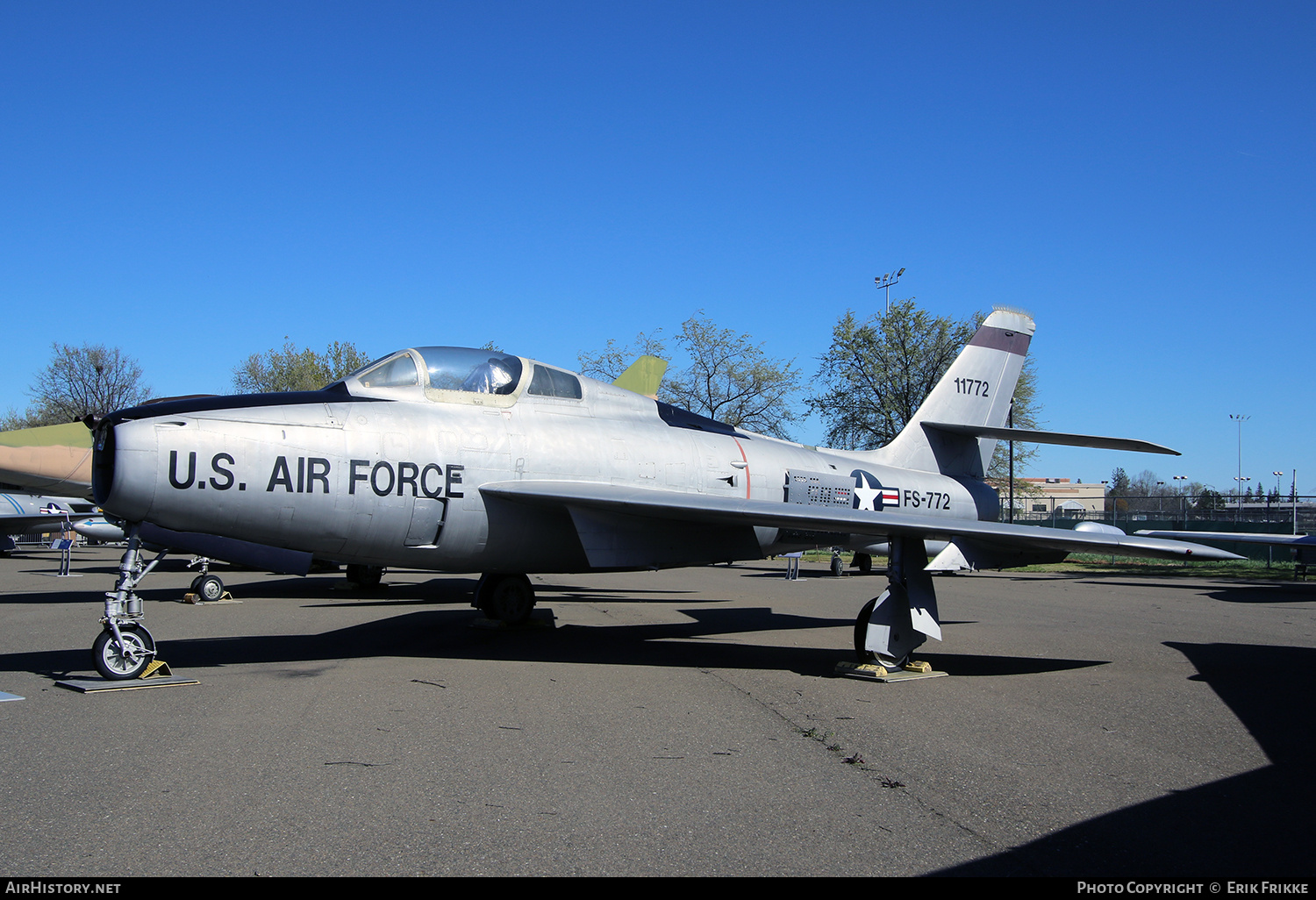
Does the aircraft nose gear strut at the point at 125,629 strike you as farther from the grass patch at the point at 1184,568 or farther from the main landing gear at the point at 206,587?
the grass patch at the point at 1184,568

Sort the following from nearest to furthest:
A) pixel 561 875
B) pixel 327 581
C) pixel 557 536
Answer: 1. pixel 561 875
2. pixel 557 536
3. pixel 327 581

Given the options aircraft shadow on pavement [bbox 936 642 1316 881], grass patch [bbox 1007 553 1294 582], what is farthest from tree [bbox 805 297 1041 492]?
aircraft shadow on pavement [bbox 936 642 1316 881]

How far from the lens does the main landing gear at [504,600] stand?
10914 mm

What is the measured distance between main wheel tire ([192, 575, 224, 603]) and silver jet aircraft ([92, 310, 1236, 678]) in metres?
8.30

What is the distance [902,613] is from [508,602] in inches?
205

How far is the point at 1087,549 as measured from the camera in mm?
7316

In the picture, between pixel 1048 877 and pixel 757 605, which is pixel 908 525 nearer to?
pixel 1048 877

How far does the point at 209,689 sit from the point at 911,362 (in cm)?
4268

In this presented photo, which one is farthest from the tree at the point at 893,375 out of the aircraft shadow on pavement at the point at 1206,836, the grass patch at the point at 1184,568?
the aircraft shadow on pavement at the point at 1206,836

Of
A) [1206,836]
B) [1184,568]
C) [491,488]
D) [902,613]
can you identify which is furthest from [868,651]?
[1184,568]

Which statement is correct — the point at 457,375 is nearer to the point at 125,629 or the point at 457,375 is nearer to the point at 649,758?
the point at 125,629

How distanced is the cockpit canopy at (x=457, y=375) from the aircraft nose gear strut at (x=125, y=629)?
8.07ft

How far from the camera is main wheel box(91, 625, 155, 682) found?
22.3 feet

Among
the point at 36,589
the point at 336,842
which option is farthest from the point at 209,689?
the point at 36,589
